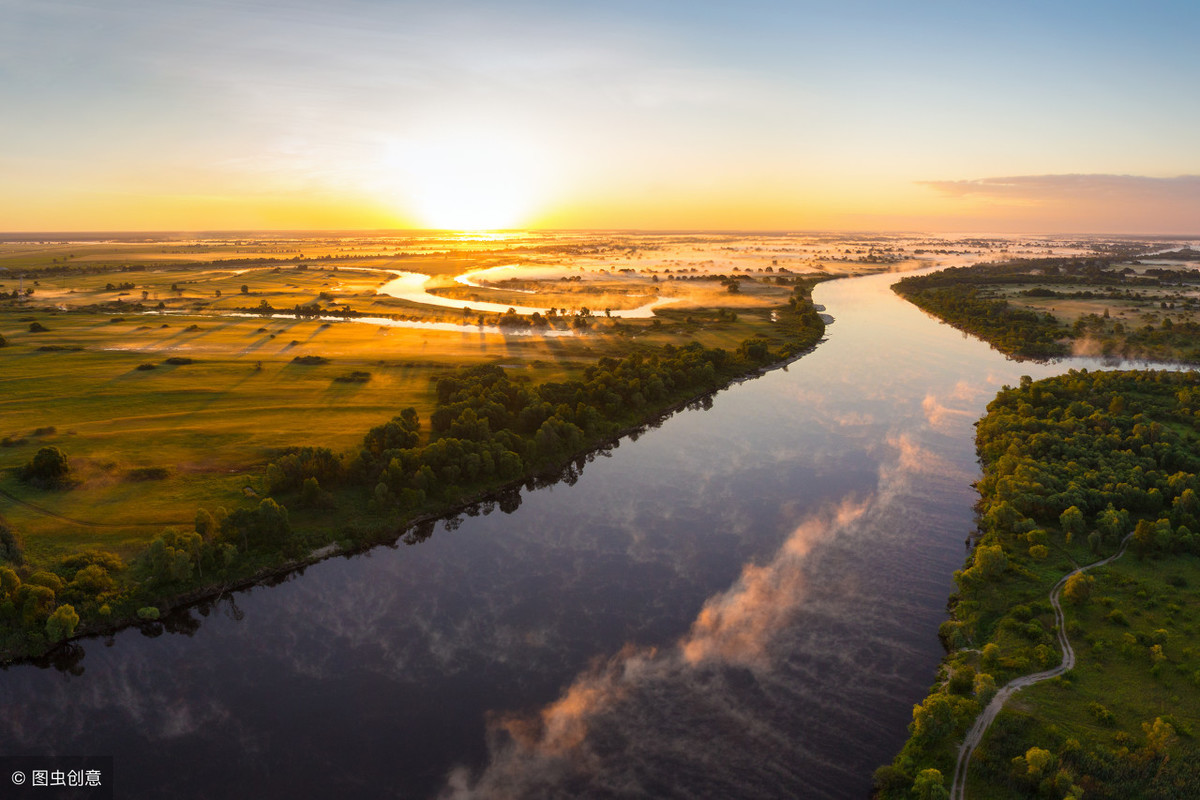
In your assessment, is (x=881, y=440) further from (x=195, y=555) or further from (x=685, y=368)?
(x=195, y=555)

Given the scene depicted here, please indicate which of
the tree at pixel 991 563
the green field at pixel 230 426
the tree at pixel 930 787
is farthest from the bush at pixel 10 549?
the tree at pixel 991 563

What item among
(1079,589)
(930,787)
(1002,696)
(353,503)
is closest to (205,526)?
(353,503)

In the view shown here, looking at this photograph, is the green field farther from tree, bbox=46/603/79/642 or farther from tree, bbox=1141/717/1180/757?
tree, bbox=1141/717/1180/757

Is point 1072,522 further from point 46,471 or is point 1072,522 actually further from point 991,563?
point 46,471

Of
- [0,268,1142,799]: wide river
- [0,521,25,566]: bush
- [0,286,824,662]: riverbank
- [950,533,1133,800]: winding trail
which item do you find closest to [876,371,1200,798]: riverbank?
[950,533,1133,800]: winding trail

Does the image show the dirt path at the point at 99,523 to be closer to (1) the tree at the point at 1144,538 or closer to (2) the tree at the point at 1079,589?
(2) the tree at the point at 1079,589
